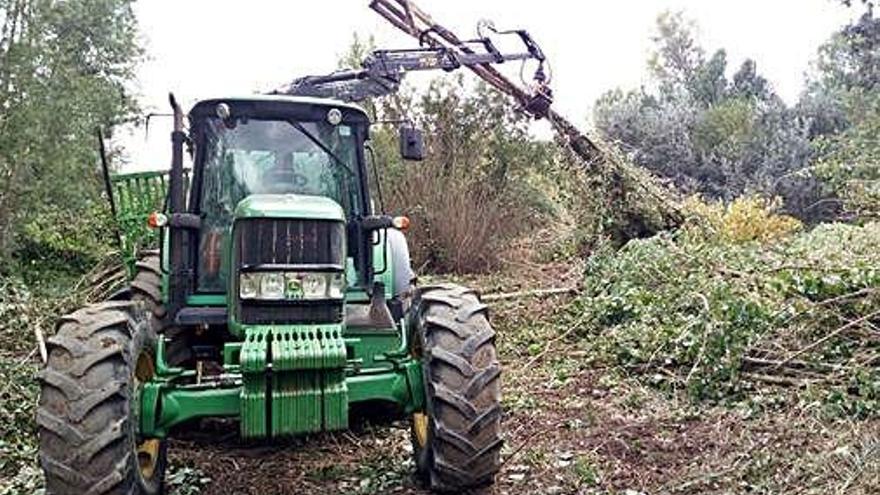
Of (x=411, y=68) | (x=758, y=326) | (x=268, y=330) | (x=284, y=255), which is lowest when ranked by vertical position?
(x=758, y=326)

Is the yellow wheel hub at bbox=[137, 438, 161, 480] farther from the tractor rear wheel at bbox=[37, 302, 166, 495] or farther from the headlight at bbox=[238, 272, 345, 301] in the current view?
the headlight at bbox=[238, 272, 345, 301]

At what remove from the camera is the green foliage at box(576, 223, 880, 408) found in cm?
592

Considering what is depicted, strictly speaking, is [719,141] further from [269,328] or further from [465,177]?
[269,328]

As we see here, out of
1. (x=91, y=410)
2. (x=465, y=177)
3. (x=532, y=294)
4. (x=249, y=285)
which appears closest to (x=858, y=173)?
(x=532, y=294)

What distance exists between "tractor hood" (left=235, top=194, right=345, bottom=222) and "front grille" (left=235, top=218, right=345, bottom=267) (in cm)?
3

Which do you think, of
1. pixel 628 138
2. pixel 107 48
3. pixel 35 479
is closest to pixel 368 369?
pixel 35 479

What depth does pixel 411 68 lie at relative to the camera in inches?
407

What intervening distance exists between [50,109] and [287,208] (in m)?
7.84

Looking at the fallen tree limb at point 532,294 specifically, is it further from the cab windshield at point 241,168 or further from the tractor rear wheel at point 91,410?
the tractor rear wheel at point 91,410

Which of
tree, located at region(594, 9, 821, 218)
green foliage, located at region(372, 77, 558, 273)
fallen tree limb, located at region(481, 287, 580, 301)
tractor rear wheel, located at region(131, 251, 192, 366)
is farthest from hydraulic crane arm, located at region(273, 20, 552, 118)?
tree, located at region(594, 9, 821, 218)

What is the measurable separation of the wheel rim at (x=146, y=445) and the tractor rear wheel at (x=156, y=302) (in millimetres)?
522

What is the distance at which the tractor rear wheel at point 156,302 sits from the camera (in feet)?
17.7

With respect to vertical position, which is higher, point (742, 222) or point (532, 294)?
point (742, 222)

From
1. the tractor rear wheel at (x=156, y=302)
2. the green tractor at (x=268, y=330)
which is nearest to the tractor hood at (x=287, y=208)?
the green tractor at (x=268, y=330)
